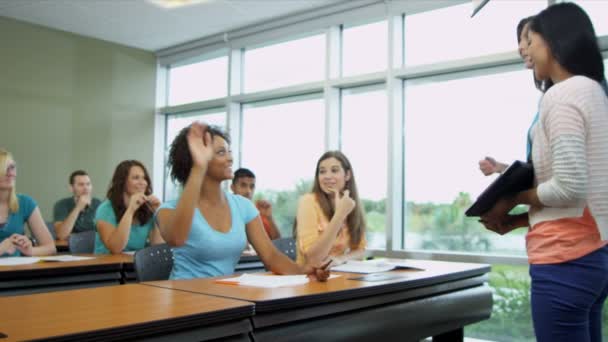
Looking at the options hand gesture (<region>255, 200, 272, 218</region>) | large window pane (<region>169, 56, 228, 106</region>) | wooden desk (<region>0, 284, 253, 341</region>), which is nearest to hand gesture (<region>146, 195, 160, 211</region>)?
hand gesture (<region>255, 200, 272, 218</region>)

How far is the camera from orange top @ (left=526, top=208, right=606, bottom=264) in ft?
4.45

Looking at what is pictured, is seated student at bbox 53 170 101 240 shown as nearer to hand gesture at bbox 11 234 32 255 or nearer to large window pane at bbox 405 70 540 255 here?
hand gesture at bbox 11 234 32 255

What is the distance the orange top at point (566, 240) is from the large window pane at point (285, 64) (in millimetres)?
4108

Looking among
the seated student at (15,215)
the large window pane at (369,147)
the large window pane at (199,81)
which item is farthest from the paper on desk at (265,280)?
the large window pane at (199,81)

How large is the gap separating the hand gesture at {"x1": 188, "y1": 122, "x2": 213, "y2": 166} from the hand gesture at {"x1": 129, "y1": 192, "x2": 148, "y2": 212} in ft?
4.18

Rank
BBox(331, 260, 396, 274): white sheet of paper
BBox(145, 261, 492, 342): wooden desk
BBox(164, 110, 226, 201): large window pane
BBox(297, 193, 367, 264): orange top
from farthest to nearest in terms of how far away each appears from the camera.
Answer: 1. BBox(164, 110, 226, 201): large window pane
2. BBox(297, 193, 367, 264): orange top
3. BBox(331, 260, 396, 274): white sheet of paper
4. BBox(145, 261, 492, 342): wooden desk

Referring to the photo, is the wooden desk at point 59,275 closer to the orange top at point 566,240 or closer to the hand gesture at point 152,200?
the hand gesture at point 152,200

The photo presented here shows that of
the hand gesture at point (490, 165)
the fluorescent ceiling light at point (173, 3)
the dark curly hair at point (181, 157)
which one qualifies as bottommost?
the hand gesture at point (490, 165)

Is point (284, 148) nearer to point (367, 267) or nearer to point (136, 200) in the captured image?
point (136, 200)

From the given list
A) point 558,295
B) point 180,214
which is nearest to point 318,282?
point 180,214

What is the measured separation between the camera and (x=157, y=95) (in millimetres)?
6898

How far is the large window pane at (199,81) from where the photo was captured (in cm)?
636

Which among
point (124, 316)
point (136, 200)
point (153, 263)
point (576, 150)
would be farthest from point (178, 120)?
point (576, 150)

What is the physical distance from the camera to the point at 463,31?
456 centimetres
